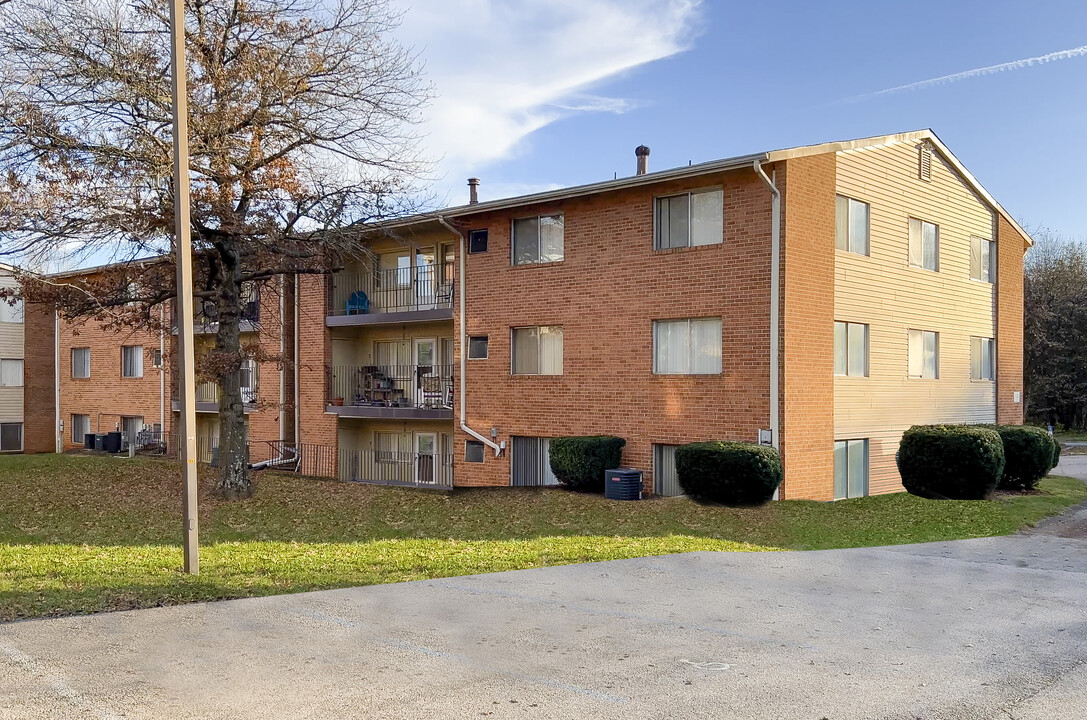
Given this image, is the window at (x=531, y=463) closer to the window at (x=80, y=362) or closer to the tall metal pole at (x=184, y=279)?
the tall metal pole at (x=184, y=279)

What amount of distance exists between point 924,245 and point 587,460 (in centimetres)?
978

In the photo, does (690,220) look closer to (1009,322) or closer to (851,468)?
(851,468)

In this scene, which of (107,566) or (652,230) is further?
(652,230)

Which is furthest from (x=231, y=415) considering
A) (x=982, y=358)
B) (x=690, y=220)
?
(x=982, y=358)

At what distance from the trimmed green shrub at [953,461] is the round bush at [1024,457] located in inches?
83.6

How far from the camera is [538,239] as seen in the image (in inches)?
852

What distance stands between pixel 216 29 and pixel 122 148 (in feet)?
10.6

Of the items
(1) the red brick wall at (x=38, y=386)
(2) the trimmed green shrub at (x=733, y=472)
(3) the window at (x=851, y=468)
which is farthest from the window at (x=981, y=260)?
(1) the red brick wall at (x=38, y=386)

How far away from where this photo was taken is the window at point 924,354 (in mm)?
22000

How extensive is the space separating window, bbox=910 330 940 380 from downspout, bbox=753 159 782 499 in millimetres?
5818

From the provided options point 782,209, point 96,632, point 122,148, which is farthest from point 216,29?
point 96,632

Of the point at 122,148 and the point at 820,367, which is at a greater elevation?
the point at 122,148

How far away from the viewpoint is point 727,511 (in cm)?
1639

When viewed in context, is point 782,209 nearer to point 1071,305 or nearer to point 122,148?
point 122,148
